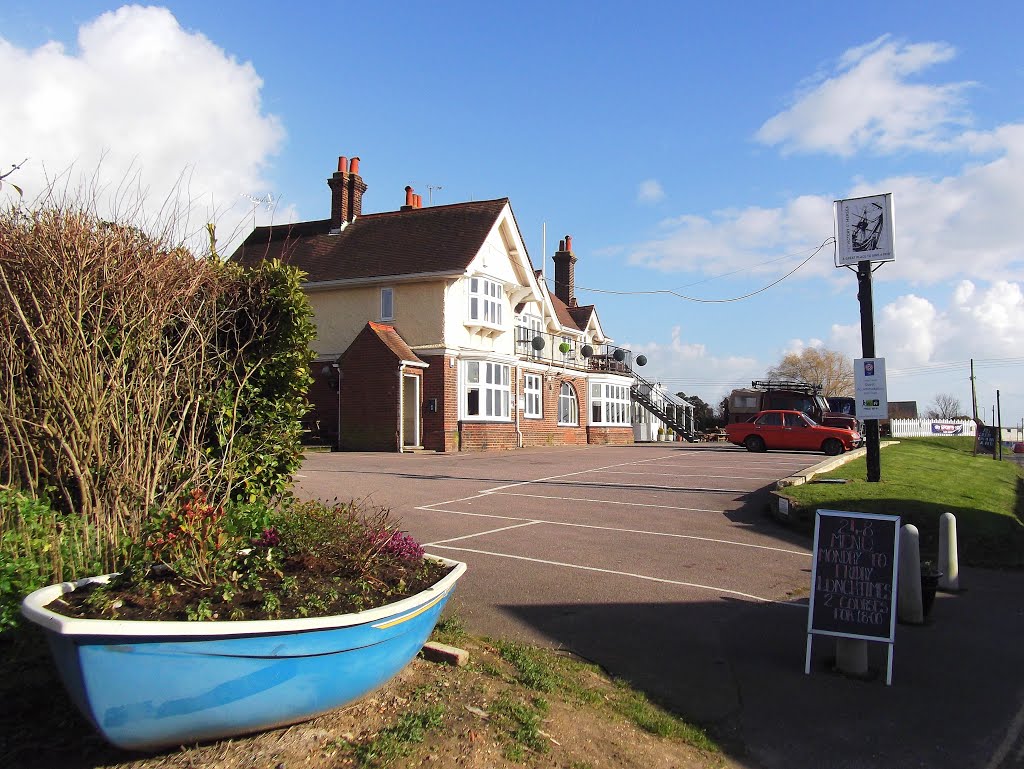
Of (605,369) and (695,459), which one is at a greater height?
(605,369)

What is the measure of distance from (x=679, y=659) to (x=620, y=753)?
6.29 ft

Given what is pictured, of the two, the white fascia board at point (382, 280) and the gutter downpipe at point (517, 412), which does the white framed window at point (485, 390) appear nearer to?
the gutter downpipe at point (517, 412)

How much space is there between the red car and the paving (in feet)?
51.6

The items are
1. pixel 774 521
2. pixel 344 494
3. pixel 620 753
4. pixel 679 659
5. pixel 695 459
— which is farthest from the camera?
pixel 695 459

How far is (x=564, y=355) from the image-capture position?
128 feet

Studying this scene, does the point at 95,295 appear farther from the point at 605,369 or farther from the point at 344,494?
the point at 605,369

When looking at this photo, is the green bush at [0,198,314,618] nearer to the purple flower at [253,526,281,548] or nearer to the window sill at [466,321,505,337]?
the purple flower at [253,526,281,548]

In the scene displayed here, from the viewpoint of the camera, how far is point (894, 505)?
39.2 feet

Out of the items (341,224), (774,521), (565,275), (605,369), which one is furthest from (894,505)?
(565,275)

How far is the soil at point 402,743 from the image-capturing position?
3.62 metres

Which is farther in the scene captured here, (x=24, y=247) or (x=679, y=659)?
(x=679, y=659)

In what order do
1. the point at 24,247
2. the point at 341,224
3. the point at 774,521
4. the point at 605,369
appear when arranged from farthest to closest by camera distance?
1. the point at 605,369
2. the point at 341,224
3. the point at 774,521
4. the point at 24,247

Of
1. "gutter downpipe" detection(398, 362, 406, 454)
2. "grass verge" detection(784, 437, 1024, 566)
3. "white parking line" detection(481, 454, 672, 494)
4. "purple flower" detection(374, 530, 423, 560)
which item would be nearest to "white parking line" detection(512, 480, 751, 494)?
"white parking line" detection(481, 454, 672, 494)

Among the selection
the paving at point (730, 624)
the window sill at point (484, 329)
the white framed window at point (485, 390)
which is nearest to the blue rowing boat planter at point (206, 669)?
the paving at point (730, 624)
